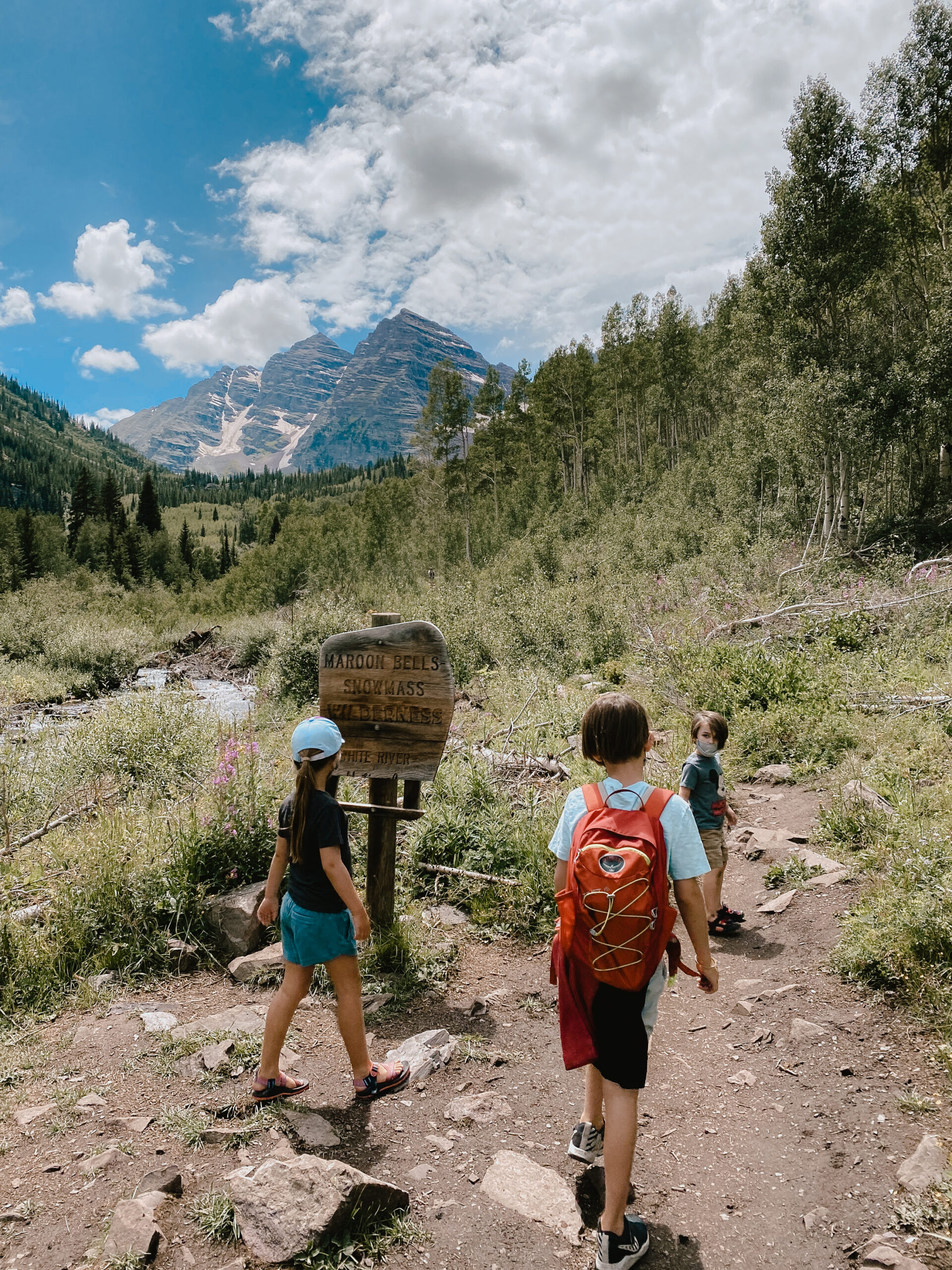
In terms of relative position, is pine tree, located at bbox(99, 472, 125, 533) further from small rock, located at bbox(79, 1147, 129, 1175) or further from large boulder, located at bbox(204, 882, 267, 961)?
small rock, located at bbox(79, 1147, 129, 1175)

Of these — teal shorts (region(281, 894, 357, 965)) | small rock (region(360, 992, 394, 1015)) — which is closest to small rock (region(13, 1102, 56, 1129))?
teal shorts (region(281, 894, 357, 965))

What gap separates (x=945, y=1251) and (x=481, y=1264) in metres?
1.58

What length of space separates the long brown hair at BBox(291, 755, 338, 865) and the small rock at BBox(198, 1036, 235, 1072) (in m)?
1.23

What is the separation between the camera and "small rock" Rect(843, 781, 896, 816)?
522 cm

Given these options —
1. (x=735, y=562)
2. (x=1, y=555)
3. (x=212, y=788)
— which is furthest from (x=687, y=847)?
(x=1, y=555)

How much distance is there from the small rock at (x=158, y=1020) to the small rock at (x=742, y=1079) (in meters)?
3.10

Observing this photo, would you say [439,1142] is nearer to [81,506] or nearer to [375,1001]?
[375,1001]

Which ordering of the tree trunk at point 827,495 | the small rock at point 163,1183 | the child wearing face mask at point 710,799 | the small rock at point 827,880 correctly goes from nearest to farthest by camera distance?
the small rock at point 163,1183
the child wearing face mask at point 710,799
the small rock at point 827,880
the tree trunk at point 827,495

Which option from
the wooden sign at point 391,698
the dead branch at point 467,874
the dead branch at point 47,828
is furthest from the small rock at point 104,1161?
the dead branch at point 47,828

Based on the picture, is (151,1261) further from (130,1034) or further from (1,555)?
(1,555)

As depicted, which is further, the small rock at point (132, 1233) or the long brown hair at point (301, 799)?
the long brown hair at point (301, 799)

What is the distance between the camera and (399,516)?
4762 centimetres

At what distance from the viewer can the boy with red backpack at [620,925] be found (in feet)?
7.17

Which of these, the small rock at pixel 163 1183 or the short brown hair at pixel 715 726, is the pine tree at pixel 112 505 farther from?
the small rock at pixel 163 1183
